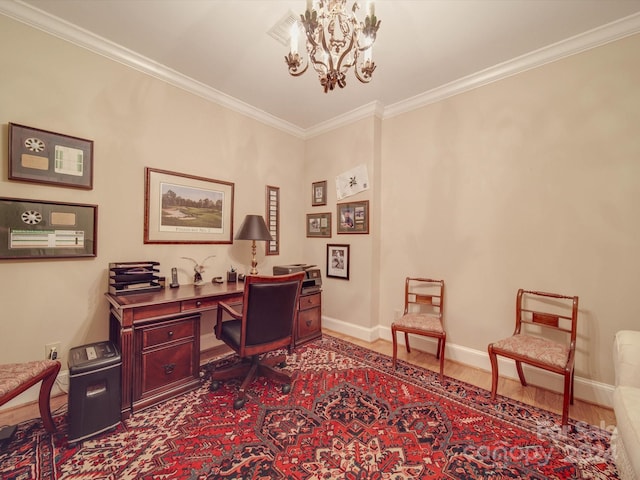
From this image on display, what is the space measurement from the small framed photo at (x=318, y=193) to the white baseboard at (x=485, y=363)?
1653mm

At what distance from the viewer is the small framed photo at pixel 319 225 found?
3768mm

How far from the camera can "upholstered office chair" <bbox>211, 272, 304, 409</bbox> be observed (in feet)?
6.54

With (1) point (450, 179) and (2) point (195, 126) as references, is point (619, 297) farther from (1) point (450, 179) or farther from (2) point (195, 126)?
(2) point (195, 126)

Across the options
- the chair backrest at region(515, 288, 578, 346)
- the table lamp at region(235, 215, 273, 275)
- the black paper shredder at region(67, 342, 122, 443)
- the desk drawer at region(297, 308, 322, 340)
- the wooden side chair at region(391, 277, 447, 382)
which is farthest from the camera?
the desk drawer at region(297, 308, 322, 340)

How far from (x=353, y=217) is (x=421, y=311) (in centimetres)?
139

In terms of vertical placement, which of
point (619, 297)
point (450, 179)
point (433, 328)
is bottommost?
point (433, 328)

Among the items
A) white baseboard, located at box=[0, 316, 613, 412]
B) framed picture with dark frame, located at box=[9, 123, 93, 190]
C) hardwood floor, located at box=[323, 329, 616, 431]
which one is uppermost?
framed picture with dark frame, located at box=[9, 123, 93, 190]

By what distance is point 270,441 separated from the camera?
1673 millimetres

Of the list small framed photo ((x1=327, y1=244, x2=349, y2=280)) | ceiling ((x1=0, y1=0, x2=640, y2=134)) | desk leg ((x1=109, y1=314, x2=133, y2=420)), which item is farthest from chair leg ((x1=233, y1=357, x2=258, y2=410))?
ceiling ((x1=0, y1=0, x2=640, y2=134))

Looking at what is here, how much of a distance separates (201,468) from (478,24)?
3.50 m

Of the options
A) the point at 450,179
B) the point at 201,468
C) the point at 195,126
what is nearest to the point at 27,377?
the point at 201,468

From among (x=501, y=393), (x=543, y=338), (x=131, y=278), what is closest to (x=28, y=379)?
(x=131, y=278)

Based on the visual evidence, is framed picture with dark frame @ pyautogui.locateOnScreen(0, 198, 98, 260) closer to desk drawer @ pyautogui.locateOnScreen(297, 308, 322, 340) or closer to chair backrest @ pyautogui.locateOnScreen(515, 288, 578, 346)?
desk drawer @ pyautogui.locateOnScreen(297, 308, 322, 340)

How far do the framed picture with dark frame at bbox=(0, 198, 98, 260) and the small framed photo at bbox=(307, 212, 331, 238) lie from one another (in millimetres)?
2459
